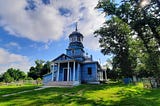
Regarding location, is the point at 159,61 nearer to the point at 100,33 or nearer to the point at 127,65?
the point at 127,65

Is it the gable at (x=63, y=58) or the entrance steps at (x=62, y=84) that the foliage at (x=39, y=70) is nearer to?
the gable at (x=63, y=58)

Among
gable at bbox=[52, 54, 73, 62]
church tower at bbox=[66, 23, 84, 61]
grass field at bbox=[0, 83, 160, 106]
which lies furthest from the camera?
church tower at bbox=[66, 23, 84, 61]

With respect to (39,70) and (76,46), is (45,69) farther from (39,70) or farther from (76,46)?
(76,46)

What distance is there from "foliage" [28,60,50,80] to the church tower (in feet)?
98.8

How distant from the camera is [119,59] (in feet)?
111

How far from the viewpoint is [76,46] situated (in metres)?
33.3

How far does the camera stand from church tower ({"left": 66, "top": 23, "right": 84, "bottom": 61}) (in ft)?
107

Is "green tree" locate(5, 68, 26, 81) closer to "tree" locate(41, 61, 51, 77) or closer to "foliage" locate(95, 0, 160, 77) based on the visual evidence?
"tree" locate(41, 61, 51, 77)

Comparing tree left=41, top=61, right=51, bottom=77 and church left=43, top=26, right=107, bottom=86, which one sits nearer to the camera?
church left=43, top=26, right=107, bottom=86

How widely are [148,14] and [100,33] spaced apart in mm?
14608

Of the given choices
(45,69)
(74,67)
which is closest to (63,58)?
(74,67)

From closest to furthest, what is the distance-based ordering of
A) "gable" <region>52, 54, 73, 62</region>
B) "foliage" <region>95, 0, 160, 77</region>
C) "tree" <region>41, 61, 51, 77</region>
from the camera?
"foliage" <region>95, 0, 160, 77</region> < "gable" <region>52, 54, 73, 62</region> < "tree" <region>41, 61, 51, 77</region>

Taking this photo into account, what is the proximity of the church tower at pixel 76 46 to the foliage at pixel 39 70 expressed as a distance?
30.1 metres

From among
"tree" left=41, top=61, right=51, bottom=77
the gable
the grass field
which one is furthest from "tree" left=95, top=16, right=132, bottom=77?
"tree" left=41, top=61, right=51, bottom=77
